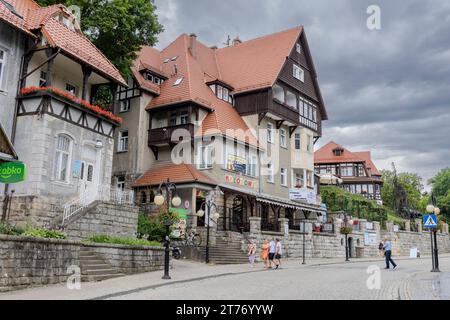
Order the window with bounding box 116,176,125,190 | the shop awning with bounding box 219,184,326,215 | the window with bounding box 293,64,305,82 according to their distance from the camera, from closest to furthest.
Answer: the shop awning with bounding box 219,184,326,215
the window with bounding box 116,176,125,190
the window with bounding box 293,64,305,82

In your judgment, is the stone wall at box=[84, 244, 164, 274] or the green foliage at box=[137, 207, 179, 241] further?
the green foliage at box=[137, 207, 179, 241]

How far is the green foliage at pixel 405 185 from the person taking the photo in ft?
259

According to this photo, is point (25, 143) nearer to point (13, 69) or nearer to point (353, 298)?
point (13, 69)

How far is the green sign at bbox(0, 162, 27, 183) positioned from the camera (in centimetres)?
1352

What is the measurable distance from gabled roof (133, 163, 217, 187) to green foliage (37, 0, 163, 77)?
699 centimetres

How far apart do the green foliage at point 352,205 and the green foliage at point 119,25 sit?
2898cm

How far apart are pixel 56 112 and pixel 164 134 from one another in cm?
1194

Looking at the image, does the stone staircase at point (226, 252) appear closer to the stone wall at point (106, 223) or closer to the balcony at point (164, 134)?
the stone wall at point (106, 223)

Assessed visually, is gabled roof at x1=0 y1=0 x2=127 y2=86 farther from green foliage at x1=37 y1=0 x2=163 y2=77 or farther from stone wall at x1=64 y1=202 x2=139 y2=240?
stone wall at x1=64 y1=202 x2=139 y2=240

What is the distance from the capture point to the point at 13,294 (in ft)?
43.0

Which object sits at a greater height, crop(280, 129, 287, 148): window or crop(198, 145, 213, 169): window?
crop(280, 129, 287, 148): window

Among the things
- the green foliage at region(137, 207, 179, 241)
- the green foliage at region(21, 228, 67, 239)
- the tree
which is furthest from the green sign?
the tree

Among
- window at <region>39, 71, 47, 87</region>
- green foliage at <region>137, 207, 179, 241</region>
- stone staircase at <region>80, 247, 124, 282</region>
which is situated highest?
window at <region>39, 71, 47, 87</region>
